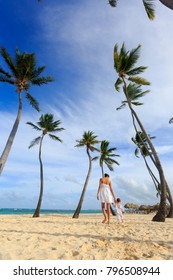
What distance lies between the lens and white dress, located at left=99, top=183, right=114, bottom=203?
975 centimetres

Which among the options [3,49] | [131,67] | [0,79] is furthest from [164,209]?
[3,49]

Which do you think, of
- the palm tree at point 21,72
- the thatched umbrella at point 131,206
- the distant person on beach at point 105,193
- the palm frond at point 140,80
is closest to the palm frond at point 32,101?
the palm tree at point 21,72

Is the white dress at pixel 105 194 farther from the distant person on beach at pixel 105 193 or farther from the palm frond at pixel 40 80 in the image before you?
the palm frond at pixel 40 80

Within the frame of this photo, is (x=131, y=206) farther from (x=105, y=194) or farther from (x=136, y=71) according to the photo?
(x=105, y=194)

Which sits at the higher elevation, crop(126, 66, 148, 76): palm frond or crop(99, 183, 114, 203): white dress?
crop(126, 66, 148, 76): palm frond

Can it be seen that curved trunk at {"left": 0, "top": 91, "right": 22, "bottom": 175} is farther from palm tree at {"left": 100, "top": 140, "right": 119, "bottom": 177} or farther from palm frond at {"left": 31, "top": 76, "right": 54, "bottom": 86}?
palm tree at {"left": 100, "top": 140, "right": 119, "bottom": 177}

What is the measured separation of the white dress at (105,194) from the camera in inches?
384

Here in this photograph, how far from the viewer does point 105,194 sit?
979 centimetres

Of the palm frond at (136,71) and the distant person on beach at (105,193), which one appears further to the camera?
the palm frond at (136,71)

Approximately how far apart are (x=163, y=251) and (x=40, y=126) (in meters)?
22.0

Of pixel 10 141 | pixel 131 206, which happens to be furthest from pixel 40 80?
pixel 131 206

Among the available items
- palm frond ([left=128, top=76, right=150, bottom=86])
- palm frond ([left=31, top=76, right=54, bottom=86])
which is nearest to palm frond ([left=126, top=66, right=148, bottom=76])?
palm frond ([left=128, top=76, right=150, bottom=86])

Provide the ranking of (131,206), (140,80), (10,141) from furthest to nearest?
(131,206), (140,80), (10,141)
